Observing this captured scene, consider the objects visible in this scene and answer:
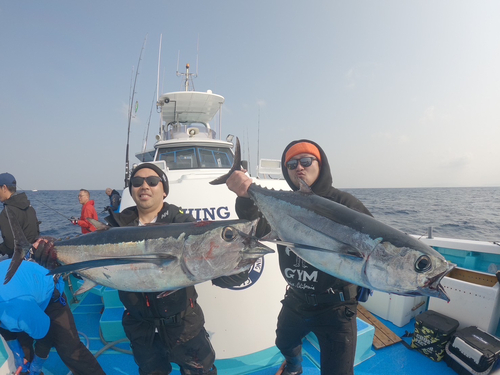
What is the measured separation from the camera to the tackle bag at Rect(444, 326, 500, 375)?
3375 millimetres

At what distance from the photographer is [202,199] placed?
12.1ft

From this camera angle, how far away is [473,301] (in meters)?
4.15

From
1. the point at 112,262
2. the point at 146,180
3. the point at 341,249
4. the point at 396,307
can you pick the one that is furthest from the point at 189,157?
the point at 396,307

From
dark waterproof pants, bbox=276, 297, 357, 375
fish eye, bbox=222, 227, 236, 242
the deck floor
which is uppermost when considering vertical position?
fish eye, bbox=222, 227, 236, 242

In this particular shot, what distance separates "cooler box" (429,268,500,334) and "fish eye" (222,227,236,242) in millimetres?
4665

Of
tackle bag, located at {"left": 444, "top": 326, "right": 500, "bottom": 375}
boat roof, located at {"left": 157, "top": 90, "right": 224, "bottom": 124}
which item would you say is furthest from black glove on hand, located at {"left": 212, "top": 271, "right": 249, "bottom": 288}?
boat roof, located at {"left": 157, "top": 90, "right": 224, "bottom": 124}

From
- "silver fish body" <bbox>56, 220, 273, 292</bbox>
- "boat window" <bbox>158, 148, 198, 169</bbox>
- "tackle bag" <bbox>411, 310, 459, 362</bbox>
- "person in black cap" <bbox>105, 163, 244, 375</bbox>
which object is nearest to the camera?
"silver fish body" <bbox>56, 220, 273, 292</bbox>

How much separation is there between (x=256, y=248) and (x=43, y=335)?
9.88 ft

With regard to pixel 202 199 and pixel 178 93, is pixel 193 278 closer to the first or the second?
pixel 202 199

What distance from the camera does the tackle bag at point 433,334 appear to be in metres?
3.92

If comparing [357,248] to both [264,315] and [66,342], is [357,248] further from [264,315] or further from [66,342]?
[66,342]

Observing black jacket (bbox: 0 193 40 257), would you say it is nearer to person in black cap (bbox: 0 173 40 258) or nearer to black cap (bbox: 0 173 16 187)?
person in black cap (bbox: 0 173 40 258)

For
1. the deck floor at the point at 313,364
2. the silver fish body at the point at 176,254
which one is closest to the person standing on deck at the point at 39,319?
the deck floor at the point at 313,364

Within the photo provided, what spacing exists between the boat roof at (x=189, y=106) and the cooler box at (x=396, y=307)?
21.9 feet
